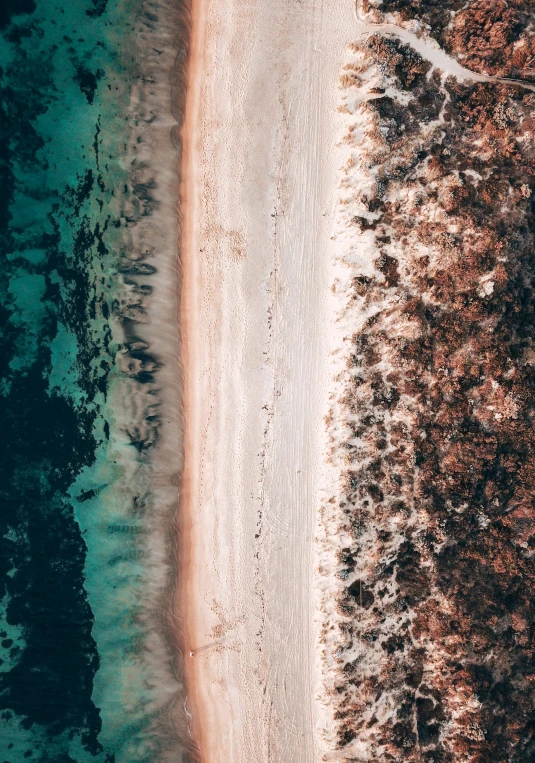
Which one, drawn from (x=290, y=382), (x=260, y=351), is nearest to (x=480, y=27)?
(x=260, y=351)

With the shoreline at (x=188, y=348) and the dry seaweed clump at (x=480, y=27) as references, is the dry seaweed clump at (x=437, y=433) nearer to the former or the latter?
the dry seaweed clump at (x=480, y=27)

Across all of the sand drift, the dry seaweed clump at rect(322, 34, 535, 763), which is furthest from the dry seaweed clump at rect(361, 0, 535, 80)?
the dry seaweed clump at rect(322, 34, 535, 763)

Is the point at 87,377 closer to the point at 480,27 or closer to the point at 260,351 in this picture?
the point at 260,351

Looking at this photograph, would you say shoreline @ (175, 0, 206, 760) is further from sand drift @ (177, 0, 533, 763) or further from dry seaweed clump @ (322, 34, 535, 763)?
dry seaweed clump @ (322, 34, 535, 763)

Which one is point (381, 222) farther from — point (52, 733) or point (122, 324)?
point (52, 733)

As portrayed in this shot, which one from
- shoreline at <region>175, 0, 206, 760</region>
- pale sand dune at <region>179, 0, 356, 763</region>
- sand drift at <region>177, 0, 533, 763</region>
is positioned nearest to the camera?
sand drift at <region>177, 0, 533, 763</region>
